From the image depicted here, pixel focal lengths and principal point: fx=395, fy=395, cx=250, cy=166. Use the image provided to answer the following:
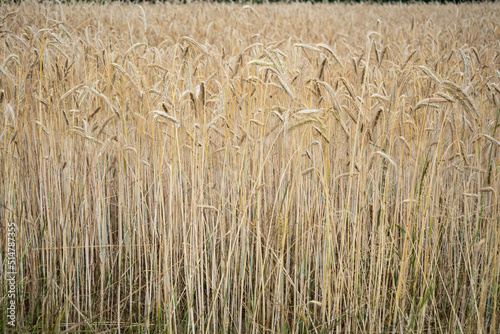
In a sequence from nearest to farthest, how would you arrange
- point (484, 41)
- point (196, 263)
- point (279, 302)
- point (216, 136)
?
1. point (279, 302)
2. point (196, 263)
3. point (216, 136)
4. point (484, 41)

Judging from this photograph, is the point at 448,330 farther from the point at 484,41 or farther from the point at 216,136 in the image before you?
the point at 484,41

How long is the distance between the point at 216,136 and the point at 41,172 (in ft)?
2.63

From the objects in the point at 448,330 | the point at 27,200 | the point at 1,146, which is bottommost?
the point at 448,330

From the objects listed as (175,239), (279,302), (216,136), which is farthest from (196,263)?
(216,136)

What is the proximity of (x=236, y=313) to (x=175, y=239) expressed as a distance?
1.13 feet

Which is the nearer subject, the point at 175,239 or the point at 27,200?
the point at 175,239

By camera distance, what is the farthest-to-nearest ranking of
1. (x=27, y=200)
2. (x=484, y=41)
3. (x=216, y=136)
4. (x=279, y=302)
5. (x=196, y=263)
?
(x=484, y=41) → (x=216, y=136) → (x=27, y=200) → (x=196, y=263) → (x=279, y=302)

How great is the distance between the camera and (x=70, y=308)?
58.9 inches

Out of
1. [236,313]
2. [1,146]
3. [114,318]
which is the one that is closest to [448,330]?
[236,313]

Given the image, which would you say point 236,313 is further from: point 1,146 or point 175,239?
point 1,146

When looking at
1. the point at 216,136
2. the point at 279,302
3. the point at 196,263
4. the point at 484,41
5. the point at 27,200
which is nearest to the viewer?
the point at 279,302

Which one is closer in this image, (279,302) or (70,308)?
(279,302)

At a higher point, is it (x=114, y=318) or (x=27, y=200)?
(x=27, y=200)

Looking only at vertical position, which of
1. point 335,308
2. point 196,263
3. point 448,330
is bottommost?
point 448,330
